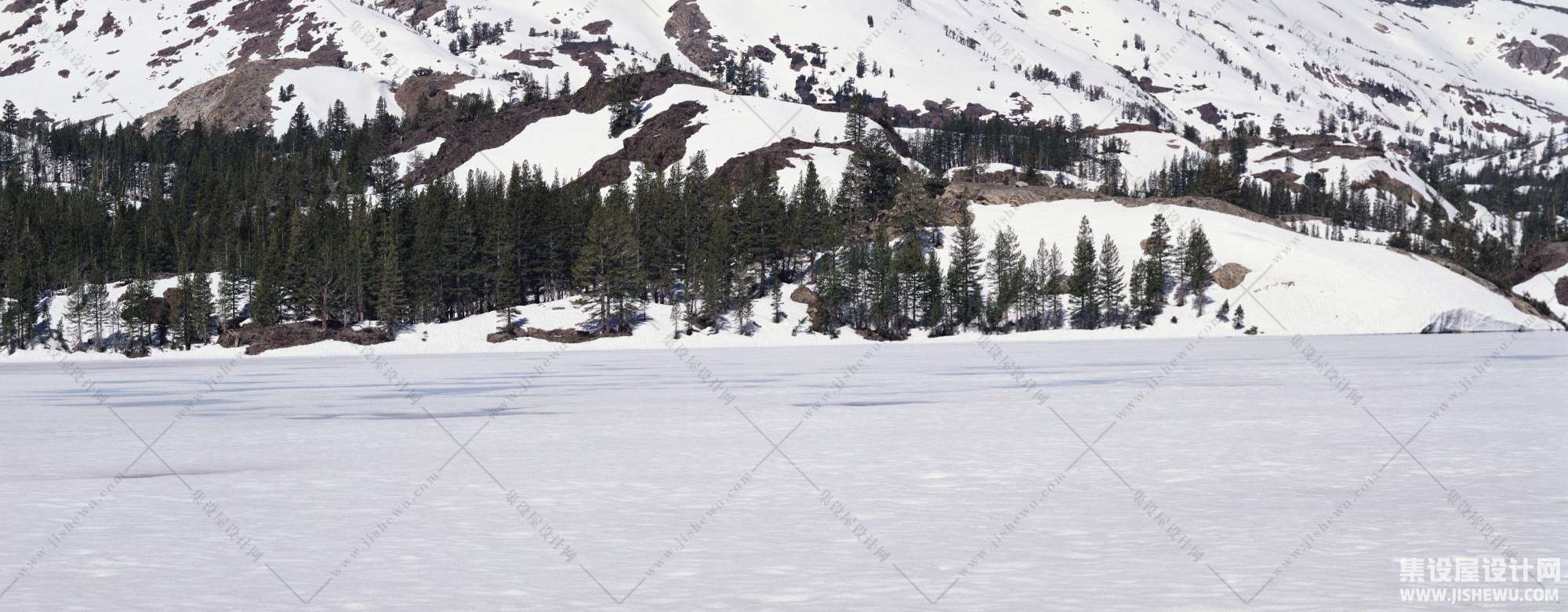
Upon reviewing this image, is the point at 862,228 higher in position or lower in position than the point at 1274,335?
higher

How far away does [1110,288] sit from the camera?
405ft

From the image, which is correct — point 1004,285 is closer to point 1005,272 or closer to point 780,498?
point 1005,272

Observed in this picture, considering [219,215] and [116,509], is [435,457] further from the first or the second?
[219,215]

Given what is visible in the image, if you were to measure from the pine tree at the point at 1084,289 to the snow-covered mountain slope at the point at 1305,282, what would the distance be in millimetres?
6829

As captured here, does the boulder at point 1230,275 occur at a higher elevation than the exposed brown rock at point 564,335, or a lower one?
higher

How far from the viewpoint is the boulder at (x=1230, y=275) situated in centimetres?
12912

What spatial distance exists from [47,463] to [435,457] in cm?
761

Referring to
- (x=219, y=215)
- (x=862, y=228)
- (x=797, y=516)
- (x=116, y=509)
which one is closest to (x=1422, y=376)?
(x=797, y=516)

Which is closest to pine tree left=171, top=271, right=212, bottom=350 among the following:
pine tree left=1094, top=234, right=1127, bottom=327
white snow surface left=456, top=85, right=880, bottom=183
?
white snow surface left=456, top=85, right=880, bottom=183

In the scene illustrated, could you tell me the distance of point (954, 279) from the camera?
119 m

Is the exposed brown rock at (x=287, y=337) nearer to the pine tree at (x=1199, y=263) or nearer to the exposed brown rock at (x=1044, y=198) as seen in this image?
the exposed brown rock at (x=1044, y=198)

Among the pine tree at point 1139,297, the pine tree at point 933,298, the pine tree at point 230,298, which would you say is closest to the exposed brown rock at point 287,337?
the pine tree at point 230,298

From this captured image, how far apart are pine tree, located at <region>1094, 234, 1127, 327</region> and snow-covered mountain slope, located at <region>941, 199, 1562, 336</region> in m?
4.74

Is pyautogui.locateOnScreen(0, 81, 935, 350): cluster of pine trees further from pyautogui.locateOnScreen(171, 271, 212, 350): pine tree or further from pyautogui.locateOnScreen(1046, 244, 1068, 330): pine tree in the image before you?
pyautogui.locateOnScreen(1046, 244, 1068, 330): pine tree
